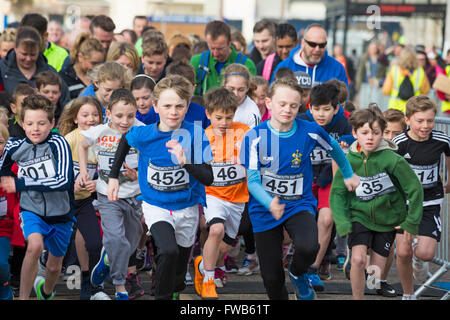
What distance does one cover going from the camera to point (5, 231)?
6043mm

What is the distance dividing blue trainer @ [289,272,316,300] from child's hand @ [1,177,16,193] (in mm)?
2249

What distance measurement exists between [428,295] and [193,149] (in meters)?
2.68

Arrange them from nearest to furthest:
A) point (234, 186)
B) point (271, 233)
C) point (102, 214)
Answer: point (271, 233), point (102, 214), point (234, 186)

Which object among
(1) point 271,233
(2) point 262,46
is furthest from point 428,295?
(2) point 262,46

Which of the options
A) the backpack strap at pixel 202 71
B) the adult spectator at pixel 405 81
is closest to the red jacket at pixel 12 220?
the backpack strap at pixel 202 71

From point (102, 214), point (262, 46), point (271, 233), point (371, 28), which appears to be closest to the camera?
point (271, 233)

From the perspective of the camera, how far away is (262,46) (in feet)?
35.3

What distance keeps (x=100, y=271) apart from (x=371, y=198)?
2.41 metres

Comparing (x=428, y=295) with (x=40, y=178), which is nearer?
(x=40, y=178)

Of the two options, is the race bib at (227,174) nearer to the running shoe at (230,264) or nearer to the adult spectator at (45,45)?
the running shoe at (230,264)

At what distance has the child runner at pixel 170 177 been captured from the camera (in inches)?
223

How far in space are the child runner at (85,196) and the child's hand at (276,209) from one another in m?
1.89

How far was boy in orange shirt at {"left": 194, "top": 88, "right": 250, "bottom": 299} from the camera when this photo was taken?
22.0ft
